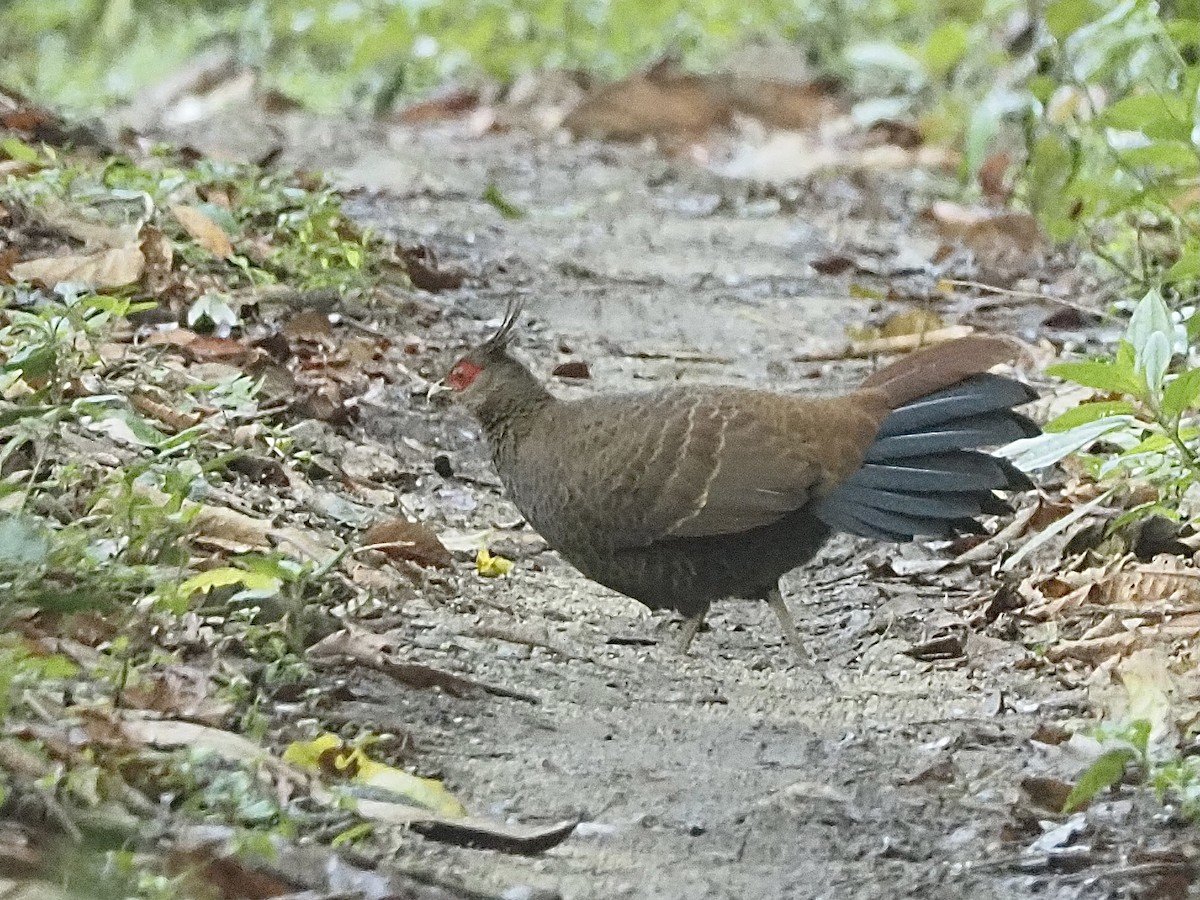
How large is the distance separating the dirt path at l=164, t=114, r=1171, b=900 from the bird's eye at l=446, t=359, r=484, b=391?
33 centimetres

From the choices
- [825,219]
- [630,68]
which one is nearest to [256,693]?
[825,219]

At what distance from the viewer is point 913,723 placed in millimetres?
3004

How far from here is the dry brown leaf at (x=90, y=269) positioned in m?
4.15

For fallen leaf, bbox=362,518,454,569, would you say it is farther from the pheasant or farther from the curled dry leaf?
the curled dry leaf

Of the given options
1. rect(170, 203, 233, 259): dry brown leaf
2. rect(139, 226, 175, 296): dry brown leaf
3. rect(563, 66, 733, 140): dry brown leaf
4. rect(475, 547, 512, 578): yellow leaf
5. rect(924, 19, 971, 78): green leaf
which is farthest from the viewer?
rect(563, 66, 733, 140): dry brown leaf

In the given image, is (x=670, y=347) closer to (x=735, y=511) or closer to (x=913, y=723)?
(x=735, y=511)

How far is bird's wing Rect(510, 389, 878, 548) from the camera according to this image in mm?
3488

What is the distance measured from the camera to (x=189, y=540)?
2986 mm

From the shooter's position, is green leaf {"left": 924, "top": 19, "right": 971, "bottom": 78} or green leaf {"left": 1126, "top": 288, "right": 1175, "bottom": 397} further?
green leaf {"left": 924, "top": 19, "right": 971, "bottom": 78}

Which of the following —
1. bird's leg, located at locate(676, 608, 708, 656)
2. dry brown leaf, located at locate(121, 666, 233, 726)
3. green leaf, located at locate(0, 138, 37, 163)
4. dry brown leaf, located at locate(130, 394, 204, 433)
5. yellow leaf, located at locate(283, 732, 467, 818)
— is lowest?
bird's leg, located at locate(676, 608, 708, 656)

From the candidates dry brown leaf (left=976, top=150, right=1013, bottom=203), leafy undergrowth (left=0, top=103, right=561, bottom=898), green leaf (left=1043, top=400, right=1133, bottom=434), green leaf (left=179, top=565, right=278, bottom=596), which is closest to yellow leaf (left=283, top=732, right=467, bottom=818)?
leafy undergrowth (left=0, top=103, right=561, bottom=898)

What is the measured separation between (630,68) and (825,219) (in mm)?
3525

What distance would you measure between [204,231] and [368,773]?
8.78 feet

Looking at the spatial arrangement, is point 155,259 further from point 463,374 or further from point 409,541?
point 409,541
